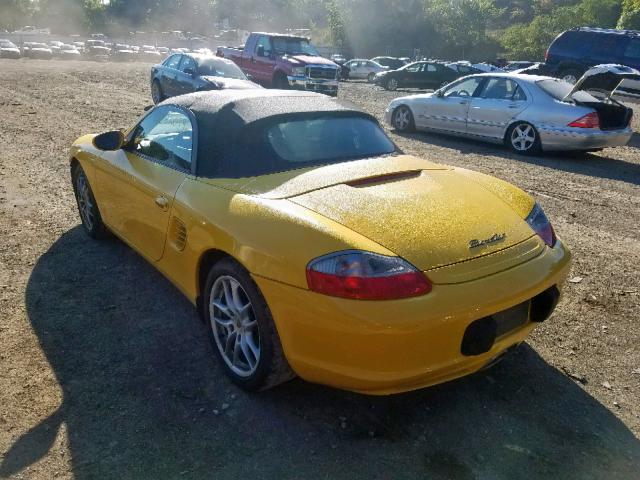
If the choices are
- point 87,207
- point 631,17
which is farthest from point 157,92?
point 631,17

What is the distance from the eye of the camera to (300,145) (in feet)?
10.8

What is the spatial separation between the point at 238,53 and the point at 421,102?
30.5 feet

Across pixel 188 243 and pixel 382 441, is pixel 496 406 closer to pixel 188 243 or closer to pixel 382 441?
pixel 382 441

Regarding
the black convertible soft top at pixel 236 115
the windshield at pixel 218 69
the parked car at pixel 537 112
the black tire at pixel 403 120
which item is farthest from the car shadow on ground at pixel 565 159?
the black convertible soft top at pixel 236 115

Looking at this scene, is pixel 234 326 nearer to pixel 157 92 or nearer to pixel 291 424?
pixel 291 424

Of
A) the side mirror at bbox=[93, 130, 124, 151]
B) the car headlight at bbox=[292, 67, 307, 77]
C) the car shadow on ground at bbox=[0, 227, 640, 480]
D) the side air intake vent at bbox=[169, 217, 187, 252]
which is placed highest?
the car headlight at bbox=[292, 67, 307, 77]

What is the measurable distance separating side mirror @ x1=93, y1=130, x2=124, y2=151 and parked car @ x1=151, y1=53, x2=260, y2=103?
7796 millimetres

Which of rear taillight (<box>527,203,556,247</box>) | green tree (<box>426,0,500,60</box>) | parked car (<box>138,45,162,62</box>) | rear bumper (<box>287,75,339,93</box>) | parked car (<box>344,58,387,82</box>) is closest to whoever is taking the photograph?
rear taillight (<box>527,203,556,247</box>)

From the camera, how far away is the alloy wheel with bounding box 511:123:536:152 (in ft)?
29.8

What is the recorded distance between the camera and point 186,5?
9112 centimetres

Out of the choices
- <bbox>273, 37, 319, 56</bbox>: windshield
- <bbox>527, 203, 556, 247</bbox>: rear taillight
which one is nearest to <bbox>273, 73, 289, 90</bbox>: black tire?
<bbox>273, 37, 319, 56</bbox>: windshield

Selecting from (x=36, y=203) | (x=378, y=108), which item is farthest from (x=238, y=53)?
(x=36, y=203)

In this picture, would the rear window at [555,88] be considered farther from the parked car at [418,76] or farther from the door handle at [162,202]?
the parked car at [418,76]

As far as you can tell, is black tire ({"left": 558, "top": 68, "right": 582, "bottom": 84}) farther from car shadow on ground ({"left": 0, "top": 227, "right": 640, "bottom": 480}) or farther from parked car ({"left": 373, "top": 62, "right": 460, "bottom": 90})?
car shadow on ground ({"left": 0, "top": 227, "right": 640, "bottom": 480})
